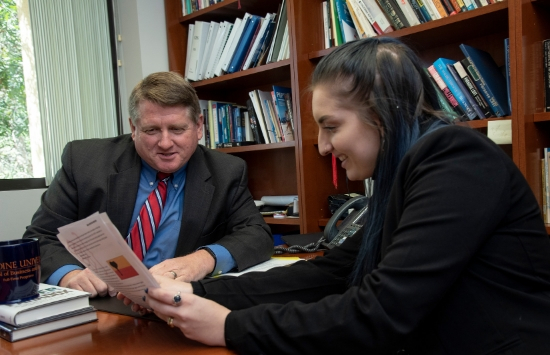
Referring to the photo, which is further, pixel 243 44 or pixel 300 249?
pixel 243 44

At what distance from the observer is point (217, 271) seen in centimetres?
131

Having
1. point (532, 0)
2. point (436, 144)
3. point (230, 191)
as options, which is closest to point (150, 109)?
point (230, 191)

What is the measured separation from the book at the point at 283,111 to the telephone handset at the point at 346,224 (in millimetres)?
833

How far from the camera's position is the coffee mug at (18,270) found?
0.90 metres

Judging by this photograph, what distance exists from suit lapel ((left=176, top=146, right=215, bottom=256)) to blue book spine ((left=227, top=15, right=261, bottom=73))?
1198mm

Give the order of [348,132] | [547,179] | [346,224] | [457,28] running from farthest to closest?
[457,28] → [547,179] → [346,224] → [348,132]

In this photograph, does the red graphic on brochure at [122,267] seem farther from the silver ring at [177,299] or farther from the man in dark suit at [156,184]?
the man in dark suit at [156,184]

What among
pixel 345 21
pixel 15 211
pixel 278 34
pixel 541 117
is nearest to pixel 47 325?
pixel 541 117

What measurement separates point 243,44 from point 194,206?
1354 millimetres

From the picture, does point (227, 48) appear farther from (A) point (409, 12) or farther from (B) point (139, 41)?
(A) point (409, 12)

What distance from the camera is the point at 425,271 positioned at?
0.71 m

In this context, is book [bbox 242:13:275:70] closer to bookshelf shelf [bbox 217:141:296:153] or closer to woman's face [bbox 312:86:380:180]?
bookshelf shelf [bbox 217:141:296:153]

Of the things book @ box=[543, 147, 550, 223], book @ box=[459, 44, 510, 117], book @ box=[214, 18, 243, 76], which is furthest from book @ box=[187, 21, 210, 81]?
book @ box=[543, 147, 550, 223]

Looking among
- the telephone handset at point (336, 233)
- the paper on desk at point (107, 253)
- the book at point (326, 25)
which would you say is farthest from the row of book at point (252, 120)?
the paper on desk at point (107, 253)
